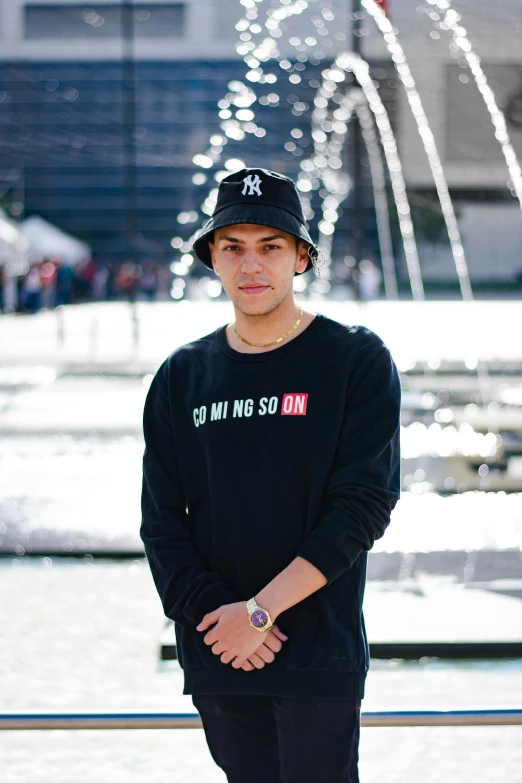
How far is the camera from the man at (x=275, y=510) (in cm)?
201

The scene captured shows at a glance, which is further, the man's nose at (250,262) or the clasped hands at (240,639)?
the man's nose at (250,262)

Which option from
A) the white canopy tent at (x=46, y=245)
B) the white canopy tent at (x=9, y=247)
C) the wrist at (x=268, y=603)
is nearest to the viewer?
the wrist at (x=268, y=603)

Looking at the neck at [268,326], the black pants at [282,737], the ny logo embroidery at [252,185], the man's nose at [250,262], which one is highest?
the ny logo embroidery at [252,185]

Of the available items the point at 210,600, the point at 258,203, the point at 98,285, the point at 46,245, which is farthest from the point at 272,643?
the point at 46,245

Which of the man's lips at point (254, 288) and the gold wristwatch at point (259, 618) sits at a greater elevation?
the man's lips at point (254, 288)

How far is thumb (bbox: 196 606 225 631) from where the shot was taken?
2.01 metres

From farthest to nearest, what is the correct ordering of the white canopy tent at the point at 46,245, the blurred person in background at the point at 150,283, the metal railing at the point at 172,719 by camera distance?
the white canopy tent at the point at 46,245 < the blurred person in background at the point at 150,283 < the metal railing at the point at 172,719

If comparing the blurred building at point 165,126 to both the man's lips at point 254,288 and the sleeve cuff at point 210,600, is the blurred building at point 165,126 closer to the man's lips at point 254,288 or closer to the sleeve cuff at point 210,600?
the man's lips at point 254,288

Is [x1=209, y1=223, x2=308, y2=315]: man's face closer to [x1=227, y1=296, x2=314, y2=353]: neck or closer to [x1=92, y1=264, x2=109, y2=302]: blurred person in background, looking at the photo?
[x1=227, y1=296, x2=314, y2=353]: neck

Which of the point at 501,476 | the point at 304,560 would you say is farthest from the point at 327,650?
the point at 501,476

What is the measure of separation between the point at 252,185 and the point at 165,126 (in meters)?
50.9

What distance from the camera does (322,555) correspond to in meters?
1.99

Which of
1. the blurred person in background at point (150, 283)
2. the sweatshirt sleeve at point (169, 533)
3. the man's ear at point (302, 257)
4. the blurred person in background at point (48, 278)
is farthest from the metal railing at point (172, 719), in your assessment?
the blurred person in background at point (150, 283)

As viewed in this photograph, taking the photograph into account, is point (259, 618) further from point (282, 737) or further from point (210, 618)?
point (282, 737)
